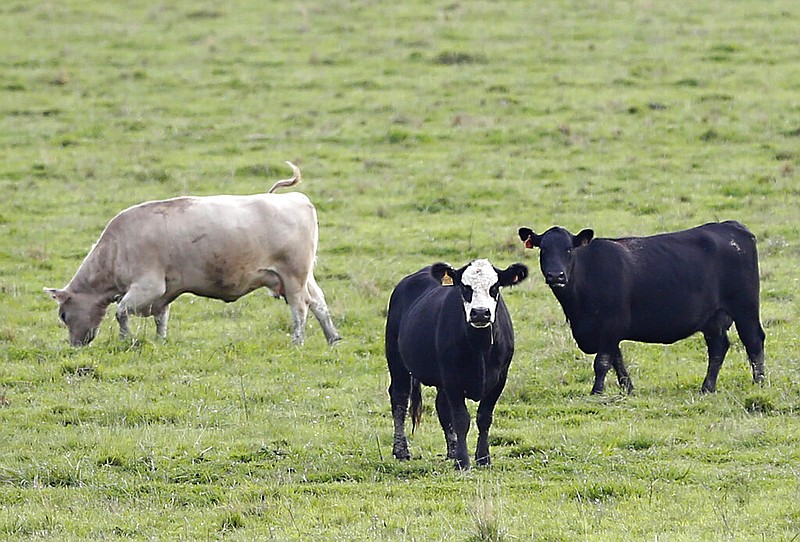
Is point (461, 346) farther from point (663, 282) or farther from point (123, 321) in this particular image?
point (123, 321)

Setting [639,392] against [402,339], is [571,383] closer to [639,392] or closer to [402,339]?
[639,392]

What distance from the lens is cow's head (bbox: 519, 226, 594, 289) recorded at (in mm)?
11062

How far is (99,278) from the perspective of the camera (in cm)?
1461

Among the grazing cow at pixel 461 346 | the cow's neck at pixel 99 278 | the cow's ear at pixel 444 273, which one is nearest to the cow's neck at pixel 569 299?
the grazing cow at pixel 461 346

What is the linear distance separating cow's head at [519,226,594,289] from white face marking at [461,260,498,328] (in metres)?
2.13

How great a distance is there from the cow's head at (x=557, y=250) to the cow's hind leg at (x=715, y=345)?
159cm

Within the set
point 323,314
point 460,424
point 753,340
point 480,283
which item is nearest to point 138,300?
point 323,314

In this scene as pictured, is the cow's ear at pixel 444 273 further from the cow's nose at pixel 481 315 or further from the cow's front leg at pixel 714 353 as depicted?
the cow's front leg at pixel 714 353

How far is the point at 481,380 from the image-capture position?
29.6 feet

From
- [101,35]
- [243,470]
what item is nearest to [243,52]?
[101,35]

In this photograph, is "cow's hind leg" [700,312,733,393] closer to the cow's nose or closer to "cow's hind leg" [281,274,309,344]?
the cow's nose

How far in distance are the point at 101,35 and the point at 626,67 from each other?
1305 cm

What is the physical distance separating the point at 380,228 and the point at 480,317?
1025 centimetres

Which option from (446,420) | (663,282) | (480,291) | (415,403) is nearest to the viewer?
(480,291)
